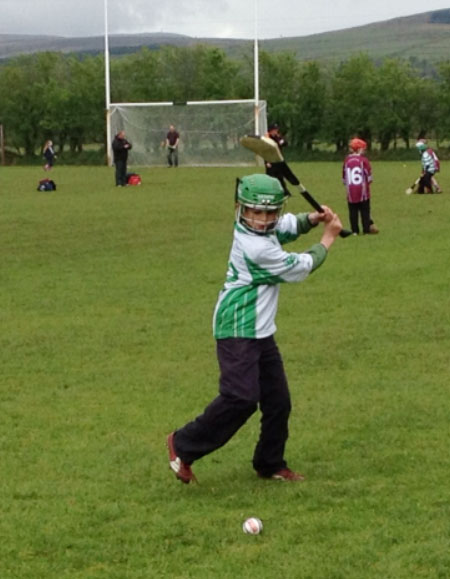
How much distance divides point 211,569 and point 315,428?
9.56ft

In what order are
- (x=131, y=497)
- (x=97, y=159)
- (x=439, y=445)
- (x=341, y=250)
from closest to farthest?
(x=131, y=497)
(x=439, y=445)
(x=341, y=250)
(x=97, y=159)

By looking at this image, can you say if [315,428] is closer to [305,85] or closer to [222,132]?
[222,132]

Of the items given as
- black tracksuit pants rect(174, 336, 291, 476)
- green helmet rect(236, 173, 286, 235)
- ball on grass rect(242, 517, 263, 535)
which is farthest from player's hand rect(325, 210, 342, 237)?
ball on grass rect(242, 517, 263, 535)

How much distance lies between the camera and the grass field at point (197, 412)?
20.7 ft

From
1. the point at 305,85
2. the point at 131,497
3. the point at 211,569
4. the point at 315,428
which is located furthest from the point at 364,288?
the point at 305,85

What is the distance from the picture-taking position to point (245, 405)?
723 centimetres

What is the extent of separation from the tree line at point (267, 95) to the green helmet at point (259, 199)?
210 ft

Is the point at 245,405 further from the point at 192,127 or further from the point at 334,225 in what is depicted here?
the point at 192,127

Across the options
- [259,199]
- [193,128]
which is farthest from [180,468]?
[193,128]

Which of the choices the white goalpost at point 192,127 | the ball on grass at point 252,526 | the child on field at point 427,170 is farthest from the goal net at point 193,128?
the ball on grass at point 252,526

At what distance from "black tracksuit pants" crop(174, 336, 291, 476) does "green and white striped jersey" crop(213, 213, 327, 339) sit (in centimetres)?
9

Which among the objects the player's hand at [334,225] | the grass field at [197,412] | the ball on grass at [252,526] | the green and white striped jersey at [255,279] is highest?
the player's hand at [334,225]

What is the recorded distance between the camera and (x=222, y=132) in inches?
2256

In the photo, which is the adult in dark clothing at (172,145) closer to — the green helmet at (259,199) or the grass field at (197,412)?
the grass field at (197,412)
